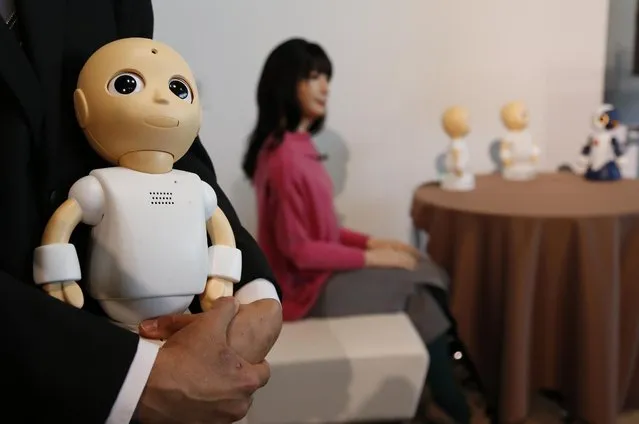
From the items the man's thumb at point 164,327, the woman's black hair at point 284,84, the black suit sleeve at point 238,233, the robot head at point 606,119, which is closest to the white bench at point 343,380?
the woman's black hair at point 284,84

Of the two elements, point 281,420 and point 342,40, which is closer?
Answer: point 281,420

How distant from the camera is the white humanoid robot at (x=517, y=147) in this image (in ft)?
6.83

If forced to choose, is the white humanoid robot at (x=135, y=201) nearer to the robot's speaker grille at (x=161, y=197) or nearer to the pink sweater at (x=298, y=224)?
the robot's speaker grille at (x=161, y=197)

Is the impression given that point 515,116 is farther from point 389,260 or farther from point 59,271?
point 59,271

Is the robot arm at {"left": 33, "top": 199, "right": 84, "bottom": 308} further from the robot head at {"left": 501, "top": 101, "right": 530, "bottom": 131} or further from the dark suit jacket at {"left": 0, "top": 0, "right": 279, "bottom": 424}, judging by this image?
the robot head at {"left": 501, "top": 101, "right": 530, "bottom": 131}

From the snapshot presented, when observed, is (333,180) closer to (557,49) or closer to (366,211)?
(366,211)

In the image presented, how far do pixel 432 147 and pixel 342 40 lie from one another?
0.47 meters

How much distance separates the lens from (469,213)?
164 cm

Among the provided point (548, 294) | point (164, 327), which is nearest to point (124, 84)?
point (164, 327)

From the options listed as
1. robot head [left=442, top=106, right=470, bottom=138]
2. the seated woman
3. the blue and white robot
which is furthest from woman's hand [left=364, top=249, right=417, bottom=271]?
the blue and white robot

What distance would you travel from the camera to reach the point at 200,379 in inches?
21.4

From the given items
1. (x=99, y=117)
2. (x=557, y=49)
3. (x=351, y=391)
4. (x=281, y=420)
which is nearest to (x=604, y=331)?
(x=351, y=391)

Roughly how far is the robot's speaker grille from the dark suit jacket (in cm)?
8

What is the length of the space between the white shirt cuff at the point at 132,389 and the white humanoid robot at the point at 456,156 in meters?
1.49
